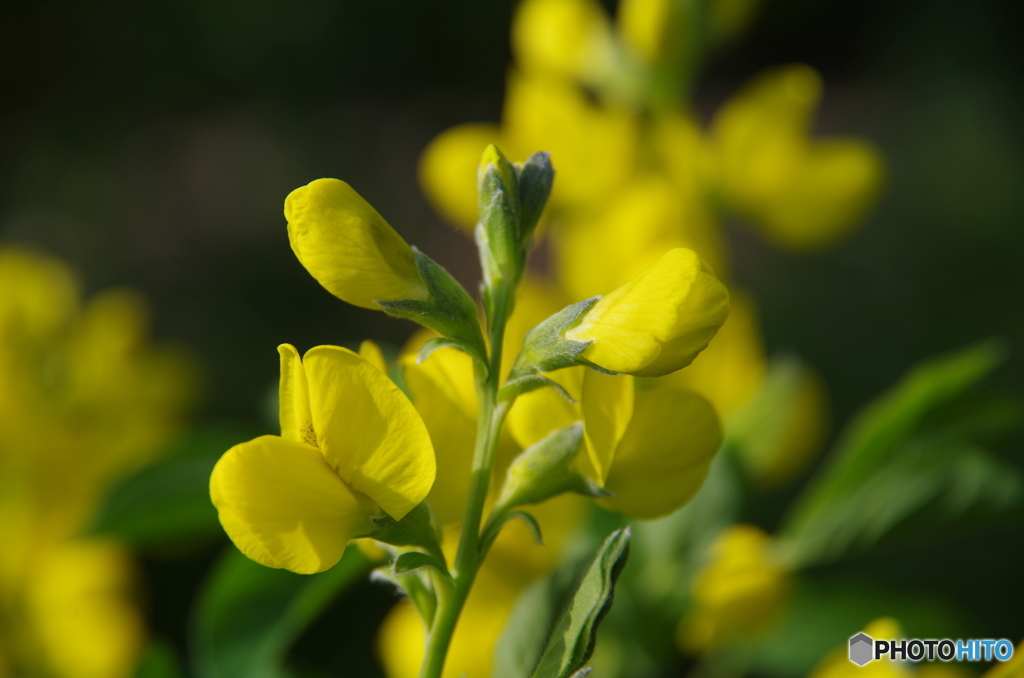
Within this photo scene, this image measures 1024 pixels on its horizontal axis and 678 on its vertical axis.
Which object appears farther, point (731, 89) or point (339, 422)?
point (731, 89)

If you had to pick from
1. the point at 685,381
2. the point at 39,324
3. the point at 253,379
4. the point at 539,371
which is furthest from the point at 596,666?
the point at 253,379

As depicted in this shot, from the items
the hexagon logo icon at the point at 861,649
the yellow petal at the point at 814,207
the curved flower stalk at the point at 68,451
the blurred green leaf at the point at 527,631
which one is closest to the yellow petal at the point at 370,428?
the blurred green leaf at the point at 527,631

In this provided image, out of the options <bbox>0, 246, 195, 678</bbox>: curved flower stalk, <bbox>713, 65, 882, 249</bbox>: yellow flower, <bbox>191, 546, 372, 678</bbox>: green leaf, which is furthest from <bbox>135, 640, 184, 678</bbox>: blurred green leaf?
<bbox>713, 65, 882, 249</bbox>: yellow flower

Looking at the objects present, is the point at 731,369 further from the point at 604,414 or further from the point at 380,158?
the point at 380,158

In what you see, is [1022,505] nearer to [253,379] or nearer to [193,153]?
[253,379]

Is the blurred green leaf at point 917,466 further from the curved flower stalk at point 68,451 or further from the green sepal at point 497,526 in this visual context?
the curved flower stalk at point 68,451

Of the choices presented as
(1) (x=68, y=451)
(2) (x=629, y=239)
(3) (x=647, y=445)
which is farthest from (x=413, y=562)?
(1) (x=68, y=451)
